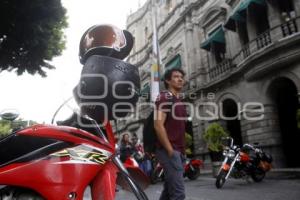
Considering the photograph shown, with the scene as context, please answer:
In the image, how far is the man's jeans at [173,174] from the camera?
2.55 meters

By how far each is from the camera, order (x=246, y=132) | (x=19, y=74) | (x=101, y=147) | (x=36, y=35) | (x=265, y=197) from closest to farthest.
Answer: (x=101, y=147)
(x=265, y=197)
(x=36, y=35)
(x=19, y=74)
(x=246, y=132)

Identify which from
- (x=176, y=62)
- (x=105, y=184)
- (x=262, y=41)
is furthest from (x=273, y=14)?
(x=105, y=184)

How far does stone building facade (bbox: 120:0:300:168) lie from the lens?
11297mm

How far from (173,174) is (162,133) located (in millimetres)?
360

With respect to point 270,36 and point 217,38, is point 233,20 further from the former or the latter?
point 270,36

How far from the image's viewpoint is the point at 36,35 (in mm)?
9320

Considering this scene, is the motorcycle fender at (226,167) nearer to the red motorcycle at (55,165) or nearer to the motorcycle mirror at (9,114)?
the red motorcycle at (55,165)

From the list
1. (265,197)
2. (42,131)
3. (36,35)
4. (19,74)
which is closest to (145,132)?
(42,131)

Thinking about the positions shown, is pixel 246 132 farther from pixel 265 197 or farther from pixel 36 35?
pixel 36 35

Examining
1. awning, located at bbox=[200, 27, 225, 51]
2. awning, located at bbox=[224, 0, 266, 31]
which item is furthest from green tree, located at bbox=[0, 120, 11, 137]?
awning, located at bbox=[200, 27, 225, 51]

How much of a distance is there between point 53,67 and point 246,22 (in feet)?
27.0

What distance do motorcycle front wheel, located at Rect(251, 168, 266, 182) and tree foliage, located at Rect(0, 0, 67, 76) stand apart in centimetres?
715

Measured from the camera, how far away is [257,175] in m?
7.83

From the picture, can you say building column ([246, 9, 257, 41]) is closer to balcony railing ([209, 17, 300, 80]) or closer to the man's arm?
balcony railing ([209, 17, 300, 80])
